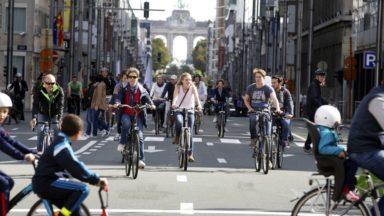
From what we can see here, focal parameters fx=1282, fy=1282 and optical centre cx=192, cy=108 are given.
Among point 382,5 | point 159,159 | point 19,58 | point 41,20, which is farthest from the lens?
point 41,20

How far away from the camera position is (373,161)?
34.9 ft

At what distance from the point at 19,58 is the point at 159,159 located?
47918 millimetres

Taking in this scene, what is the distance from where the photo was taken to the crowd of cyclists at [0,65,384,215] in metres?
10.1

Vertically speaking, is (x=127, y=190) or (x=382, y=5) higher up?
(x=382, y=5)

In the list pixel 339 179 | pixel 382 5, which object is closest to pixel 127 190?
pixel 339 179

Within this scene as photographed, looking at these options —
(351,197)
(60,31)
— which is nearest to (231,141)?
(351,197)

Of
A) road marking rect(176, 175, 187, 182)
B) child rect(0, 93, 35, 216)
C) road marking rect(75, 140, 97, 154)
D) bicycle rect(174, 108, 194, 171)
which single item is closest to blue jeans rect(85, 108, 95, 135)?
road marking rect(75, 140, 97, 154)

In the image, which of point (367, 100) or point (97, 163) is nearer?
point (367, 100)

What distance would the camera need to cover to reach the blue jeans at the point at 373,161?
10633mm

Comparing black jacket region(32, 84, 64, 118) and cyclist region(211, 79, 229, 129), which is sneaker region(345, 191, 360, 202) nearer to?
black jacket region(32, 84, 64, 118)

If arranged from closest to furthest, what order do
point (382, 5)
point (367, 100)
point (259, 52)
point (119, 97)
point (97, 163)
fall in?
point (367, 100) < point (119, 97) < point (97, 163) < point (382, 5) < point (259, 52)

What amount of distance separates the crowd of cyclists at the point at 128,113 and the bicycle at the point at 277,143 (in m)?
0.11

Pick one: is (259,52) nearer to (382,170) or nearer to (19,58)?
(19,58)

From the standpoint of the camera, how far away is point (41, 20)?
252ft
